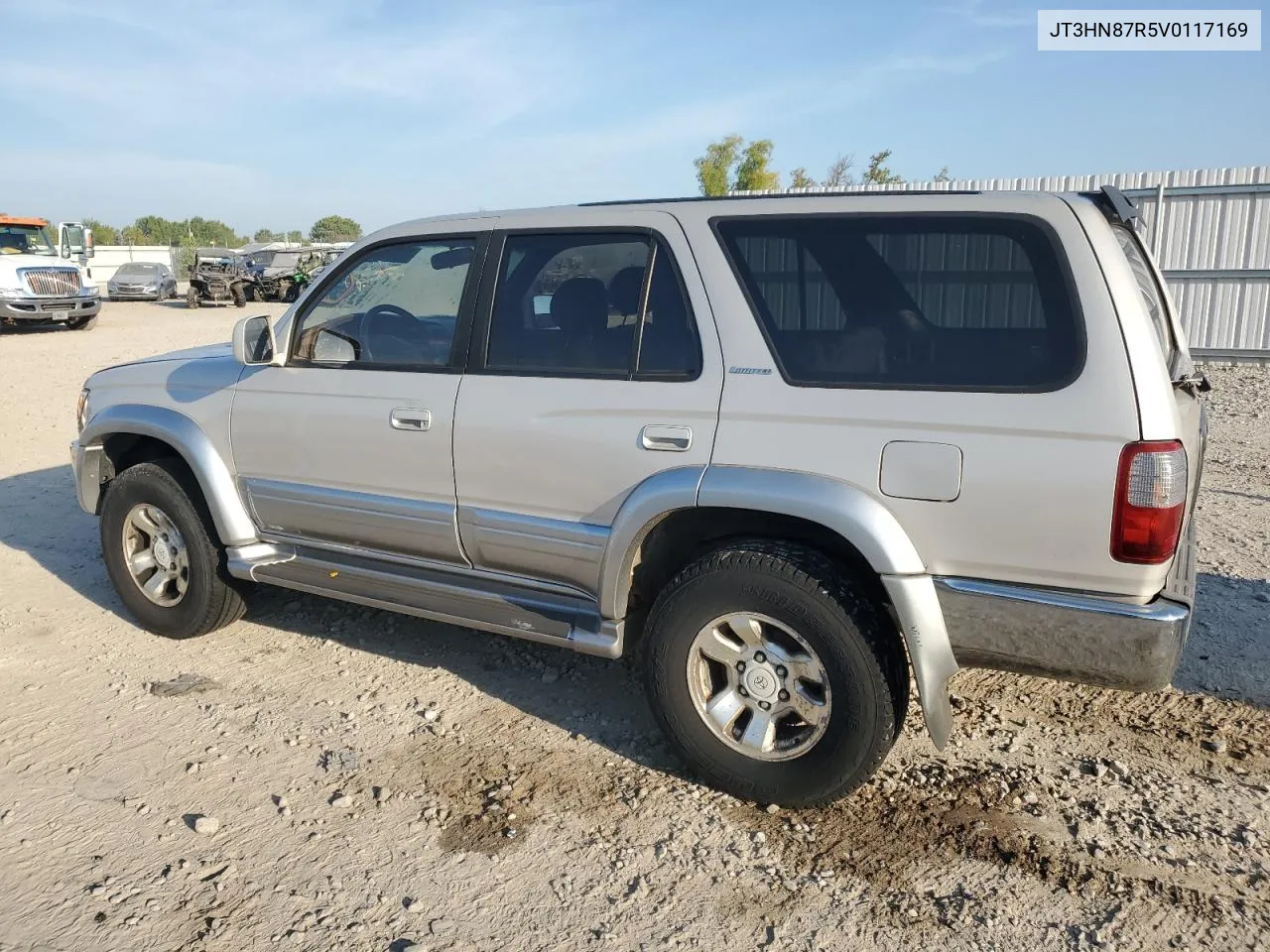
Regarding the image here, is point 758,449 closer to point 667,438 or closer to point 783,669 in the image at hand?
point 667,438

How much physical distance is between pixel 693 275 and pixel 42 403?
411 inches

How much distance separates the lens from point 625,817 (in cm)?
324

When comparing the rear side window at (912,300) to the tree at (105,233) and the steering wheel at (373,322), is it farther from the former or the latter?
the tree at (105,233)

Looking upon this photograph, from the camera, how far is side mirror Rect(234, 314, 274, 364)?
163 inches

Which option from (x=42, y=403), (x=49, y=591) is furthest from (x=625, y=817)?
(x=42, y=403)

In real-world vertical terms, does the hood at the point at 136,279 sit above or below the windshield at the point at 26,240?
below

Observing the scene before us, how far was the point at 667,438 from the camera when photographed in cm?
326

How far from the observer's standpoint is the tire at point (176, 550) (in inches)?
178

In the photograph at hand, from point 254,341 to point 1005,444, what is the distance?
3.05 meters

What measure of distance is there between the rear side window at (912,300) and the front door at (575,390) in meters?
0.26

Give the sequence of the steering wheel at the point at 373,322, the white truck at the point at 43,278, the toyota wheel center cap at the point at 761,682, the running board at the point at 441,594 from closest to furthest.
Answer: the toyota wheel center cap at the point at 761,682
the running board at the point at 441,594
the steering wheel at the point at 373,322
the white truck at the point at 43,278

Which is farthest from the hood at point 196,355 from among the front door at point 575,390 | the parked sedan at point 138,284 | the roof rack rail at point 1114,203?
the parked sedan at point 138,284

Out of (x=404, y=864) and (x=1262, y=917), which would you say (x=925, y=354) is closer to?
(x=1262, y=917)

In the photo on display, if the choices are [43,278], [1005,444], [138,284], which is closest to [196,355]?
[1005,444]
